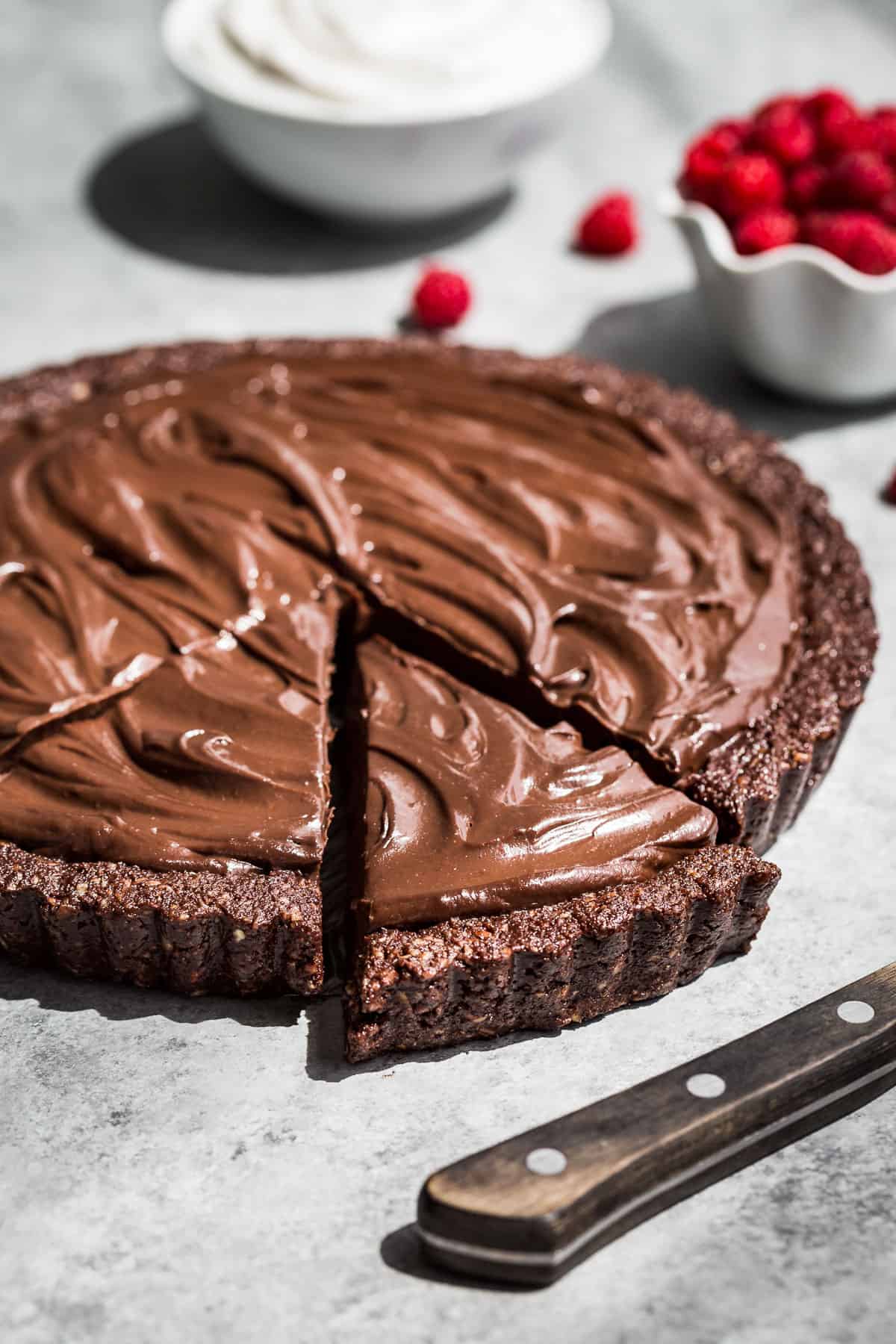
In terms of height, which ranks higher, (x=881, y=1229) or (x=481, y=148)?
(x=481, y=148)

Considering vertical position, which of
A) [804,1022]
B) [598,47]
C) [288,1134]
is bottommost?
[288,1134]

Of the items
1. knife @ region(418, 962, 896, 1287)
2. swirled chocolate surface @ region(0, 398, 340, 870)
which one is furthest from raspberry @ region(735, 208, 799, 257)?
knife @ region(418, 962, 896, 1287)

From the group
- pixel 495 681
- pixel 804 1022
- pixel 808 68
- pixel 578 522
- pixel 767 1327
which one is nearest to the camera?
pixel 767 1327

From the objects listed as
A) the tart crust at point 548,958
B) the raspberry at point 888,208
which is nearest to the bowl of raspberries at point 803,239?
the raspberry at point 888,208

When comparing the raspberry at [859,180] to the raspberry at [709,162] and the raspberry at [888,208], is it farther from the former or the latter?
the raspberry at [709,162]

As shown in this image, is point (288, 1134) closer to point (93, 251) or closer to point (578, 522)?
point (578, 522)

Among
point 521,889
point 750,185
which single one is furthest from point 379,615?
Answer: point 750,185

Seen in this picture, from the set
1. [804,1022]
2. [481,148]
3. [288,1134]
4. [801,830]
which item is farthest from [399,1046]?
[481,148]
